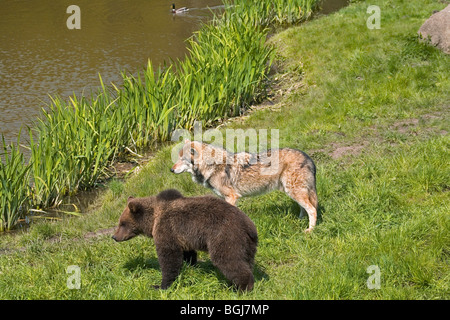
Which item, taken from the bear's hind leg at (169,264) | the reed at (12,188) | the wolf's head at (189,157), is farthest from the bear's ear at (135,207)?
the reed at (12,188)

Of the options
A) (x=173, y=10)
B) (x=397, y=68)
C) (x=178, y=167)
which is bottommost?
(x=178, y=167)

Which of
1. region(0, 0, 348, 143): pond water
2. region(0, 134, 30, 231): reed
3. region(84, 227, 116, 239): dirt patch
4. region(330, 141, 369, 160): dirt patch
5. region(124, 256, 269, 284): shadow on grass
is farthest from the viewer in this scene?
region(0, 0, 348, 143): pond water

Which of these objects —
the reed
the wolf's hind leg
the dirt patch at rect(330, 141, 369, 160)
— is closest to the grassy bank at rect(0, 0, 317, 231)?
the reed

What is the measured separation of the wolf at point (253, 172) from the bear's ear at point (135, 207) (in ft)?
4.72

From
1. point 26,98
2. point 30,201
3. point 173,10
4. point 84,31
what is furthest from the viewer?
point 173,10

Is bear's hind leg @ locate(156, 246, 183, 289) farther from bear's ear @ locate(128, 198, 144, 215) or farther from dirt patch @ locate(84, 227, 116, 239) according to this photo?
dirt patch @ locate(84, 227, 116, 239)

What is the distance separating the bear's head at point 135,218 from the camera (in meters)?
5.68

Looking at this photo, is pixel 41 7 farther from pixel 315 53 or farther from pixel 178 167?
pixel 178 167

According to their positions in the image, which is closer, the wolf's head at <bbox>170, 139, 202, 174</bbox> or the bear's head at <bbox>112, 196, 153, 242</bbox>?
the bear's head at <bbox>112, 196, 153, 242</bbox>

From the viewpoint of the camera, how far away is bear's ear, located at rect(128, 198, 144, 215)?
5652 millimetres

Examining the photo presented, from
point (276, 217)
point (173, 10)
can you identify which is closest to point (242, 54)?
point (276, 217)

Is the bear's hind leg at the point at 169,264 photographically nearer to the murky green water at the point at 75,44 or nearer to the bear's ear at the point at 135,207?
the bear's ear at the point at 135,207
